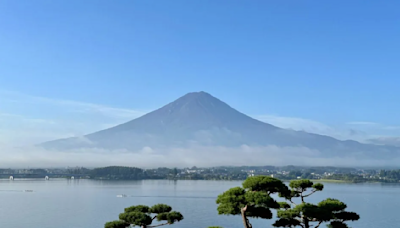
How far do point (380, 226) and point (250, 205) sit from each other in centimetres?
1667

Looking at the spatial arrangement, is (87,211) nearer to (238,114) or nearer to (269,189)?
(269,189)

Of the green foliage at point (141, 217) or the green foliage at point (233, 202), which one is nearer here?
the green foliage at point (233, 202)

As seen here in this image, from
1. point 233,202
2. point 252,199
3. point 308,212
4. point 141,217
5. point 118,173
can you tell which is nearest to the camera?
point 252,199

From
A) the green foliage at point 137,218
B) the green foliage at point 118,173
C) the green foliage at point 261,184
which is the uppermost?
the green foliage at point 118,173

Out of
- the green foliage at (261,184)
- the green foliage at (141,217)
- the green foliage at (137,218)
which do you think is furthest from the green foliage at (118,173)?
the green foliage at (261,184)

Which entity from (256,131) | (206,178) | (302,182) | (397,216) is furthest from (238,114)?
(302,182)

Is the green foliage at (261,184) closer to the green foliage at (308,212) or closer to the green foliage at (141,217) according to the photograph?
the green foliage at (308,212)

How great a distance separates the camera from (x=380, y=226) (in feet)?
68.3

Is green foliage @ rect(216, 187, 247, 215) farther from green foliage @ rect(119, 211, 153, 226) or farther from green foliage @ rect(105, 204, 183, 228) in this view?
green foliage @ rect(119, 211, 153, 226)

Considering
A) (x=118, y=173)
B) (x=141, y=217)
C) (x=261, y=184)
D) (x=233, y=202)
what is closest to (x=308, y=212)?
(x=261, y=184)

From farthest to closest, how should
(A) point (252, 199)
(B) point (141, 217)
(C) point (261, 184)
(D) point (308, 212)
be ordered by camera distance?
(D) point (308, 212), (B) point (141, 217), (C) point (261, 184), (A) point (252, 199)

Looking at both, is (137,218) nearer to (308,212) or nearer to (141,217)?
(141,217)

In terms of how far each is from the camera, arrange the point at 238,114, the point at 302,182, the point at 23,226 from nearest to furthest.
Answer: the point at 302,182 < the point at 23,226 < the point at 238,114

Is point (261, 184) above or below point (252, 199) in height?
above
